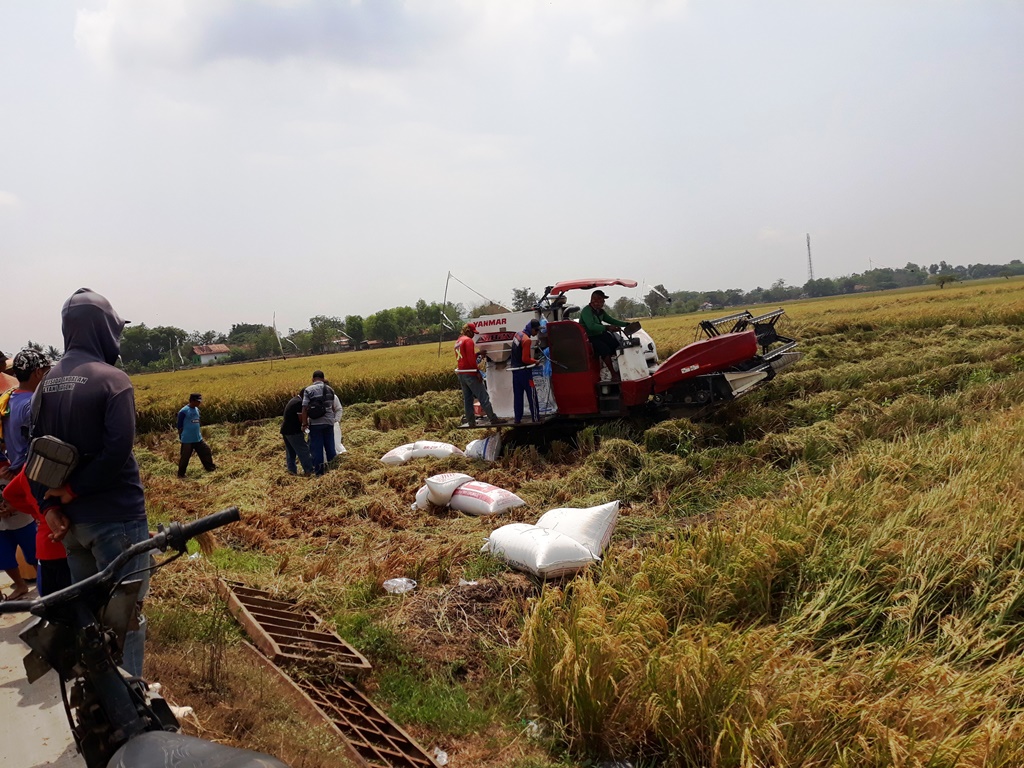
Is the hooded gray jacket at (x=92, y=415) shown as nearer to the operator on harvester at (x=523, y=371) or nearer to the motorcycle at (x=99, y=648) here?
the motorcycle at (x=99, y=648)

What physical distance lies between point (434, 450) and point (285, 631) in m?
5.62

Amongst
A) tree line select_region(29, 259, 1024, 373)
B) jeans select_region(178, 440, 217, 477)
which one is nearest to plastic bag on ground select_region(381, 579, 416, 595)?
jeans select_region(178, 440, 217, 477)

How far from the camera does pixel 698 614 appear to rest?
418 cm

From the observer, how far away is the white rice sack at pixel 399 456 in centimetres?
1023

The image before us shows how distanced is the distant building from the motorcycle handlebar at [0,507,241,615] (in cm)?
5835

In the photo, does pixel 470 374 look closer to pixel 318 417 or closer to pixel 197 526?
pixel 318 417

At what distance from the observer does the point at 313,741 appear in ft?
11.1

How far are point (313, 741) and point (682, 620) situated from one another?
1985 mm

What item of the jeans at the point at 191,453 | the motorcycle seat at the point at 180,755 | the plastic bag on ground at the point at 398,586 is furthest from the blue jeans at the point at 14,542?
the jeans at the point at 191,453

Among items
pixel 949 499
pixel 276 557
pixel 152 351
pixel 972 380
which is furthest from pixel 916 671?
pixel 152 351

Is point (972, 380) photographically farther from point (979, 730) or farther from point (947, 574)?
point (979, 730)

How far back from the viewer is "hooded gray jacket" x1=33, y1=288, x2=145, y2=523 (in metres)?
3.35

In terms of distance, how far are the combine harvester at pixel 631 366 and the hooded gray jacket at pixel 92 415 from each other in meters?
6.31

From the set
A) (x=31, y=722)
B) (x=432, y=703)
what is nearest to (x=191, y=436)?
(x=31, y=722)
